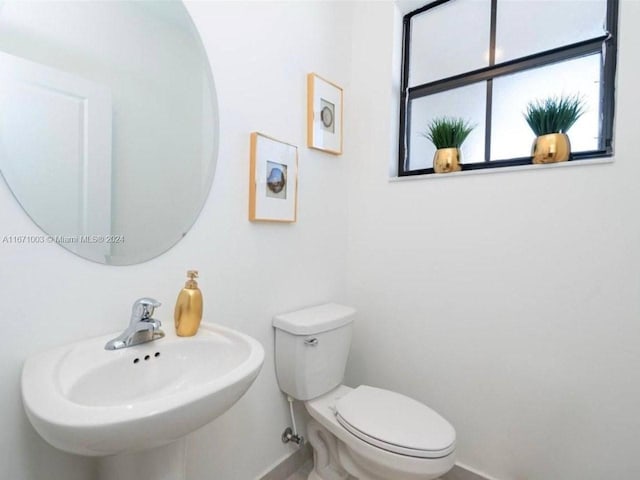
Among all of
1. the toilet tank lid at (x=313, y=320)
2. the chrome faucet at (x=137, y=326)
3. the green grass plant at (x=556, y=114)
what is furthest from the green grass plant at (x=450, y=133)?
the chrome faucet at (x=137, y=326)

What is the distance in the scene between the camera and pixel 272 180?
1.27m

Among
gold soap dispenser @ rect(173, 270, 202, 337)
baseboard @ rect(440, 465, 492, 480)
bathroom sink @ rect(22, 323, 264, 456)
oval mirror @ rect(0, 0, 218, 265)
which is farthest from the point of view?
baseboard @ rect(440, 465, 492, 480)

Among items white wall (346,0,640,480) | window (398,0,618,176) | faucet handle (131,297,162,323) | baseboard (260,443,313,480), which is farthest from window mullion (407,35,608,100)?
baseboard (260,443,313,480)

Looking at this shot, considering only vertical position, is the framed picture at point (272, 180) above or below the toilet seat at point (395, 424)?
above

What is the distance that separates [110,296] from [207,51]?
832 mm

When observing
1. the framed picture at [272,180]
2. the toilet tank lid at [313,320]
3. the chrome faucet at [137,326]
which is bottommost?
the toilet tank lid at [313,320]

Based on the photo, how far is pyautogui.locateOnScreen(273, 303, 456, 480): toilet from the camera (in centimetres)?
100

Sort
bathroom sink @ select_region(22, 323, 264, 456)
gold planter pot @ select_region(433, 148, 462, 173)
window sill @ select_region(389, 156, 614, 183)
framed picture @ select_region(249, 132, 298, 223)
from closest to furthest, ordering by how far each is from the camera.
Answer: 1. bathroom sink @ select_region(22, 323, 264, 456)
2. window sill @ select_region(389, 156, 614, 183)
3. framed picture @ select_region(249, 132, 298, 223)
4. gold planter pot @ select_region(433, 148, 462, 173)

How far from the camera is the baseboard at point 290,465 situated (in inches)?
52.9

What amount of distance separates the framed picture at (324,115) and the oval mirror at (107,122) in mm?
485

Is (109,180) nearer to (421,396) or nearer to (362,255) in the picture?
(362,255)

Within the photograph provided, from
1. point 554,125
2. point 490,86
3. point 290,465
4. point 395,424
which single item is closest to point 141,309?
point 395,424

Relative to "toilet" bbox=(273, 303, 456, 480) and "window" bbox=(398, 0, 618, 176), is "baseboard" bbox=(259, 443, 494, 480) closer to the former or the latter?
"toilet" bbox=(273, 303, 456, 480)

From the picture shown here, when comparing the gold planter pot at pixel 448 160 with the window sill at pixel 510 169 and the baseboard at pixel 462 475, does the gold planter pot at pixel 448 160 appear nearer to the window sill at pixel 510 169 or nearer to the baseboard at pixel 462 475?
the window sill at pixel 510 169
